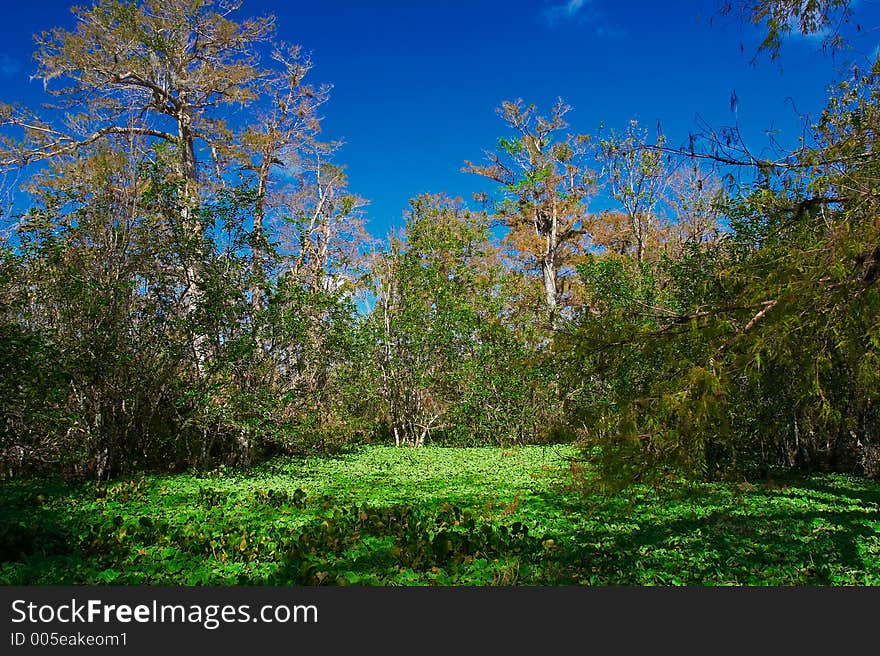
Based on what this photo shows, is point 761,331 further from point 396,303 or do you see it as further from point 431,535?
point 396,303

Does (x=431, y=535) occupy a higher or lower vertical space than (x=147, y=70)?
lower

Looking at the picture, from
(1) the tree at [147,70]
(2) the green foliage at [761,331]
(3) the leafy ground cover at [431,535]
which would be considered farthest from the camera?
(1) the tree at [147,70]

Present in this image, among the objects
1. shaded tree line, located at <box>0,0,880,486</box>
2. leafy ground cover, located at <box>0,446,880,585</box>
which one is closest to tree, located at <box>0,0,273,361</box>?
shaded tree line, located at <box>0,0,880,486</box>

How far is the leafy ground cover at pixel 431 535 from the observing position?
10.7 feet

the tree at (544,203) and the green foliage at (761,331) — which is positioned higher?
the tree at (544,203)

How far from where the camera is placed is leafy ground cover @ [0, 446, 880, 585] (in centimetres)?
325

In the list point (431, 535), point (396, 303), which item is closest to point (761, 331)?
point (431, 535)

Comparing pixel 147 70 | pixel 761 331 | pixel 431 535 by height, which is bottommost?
pixel 431 535

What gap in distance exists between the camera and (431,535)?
4.19 metres

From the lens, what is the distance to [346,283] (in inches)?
458

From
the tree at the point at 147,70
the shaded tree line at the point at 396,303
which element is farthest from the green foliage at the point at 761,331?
the tree at the point at 147,70

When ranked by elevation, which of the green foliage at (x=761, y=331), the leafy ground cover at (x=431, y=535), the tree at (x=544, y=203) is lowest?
the leafy ground cover at (x=431, y=535)

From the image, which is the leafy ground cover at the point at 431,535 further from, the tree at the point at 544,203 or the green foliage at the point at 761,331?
the tree at the point at 544,203

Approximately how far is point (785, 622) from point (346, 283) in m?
10.0
